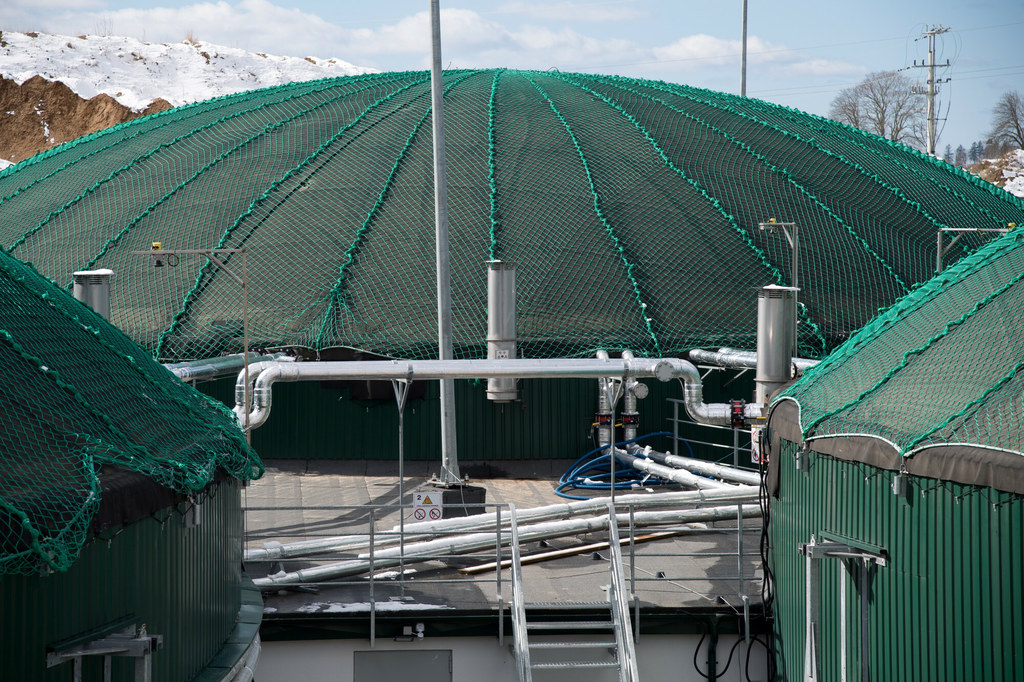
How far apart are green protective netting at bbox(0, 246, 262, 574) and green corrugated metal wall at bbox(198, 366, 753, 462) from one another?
36.6 ft

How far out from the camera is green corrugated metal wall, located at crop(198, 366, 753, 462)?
2467 cm

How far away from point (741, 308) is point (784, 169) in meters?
6.67

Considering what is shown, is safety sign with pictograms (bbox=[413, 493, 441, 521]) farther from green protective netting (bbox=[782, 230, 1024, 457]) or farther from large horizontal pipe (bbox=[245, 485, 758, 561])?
green protective netting (bbox=[782, 230, 1024, 457])

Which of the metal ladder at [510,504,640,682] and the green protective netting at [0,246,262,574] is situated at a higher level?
the green protective netting at [0,246,262,574]

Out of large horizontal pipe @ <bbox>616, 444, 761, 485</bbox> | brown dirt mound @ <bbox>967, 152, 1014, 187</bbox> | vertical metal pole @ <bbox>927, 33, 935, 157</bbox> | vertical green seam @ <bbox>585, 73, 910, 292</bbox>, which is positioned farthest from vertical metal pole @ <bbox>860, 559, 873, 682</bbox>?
brown dirt mound @ <bbox>967, 152, 1014, 187</bbox>

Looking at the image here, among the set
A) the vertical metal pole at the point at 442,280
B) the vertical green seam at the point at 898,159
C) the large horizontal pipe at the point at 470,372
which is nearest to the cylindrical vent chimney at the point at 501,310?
the vertical metal pole at the point at 442,280

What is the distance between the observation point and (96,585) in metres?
9.27

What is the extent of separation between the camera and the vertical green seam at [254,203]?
82.1 feet

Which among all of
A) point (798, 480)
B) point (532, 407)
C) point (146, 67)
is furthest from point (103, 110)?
point (798, 480)

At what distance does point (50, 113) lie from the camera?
2372 inches

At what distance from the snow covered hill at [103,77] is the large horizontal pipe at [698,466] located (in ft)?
139

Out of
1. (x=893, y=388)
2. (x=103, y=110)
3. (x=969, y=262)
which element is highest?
(x=103, y=110)

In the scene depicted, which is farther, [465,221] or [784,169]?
[784,169]

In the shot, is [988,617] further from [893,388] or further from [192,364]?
[192,364]
